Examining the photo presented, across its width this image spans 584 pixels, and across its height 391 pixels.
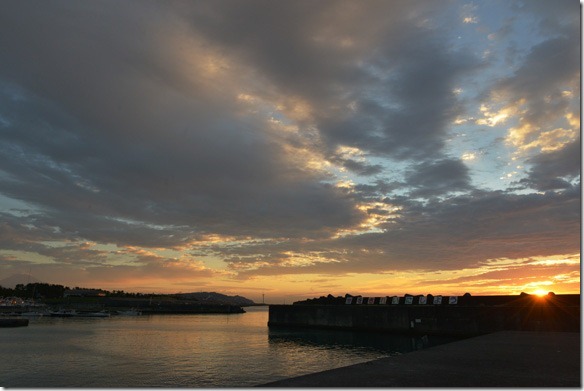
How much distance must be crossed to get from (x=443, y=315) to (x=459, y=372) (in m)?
49.7

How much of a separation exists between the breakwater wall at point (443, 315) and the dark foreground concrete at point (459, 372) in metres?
30.6

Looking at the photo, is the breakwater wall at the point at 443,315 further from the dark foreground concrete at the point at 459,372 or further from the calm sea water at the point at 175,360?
the dark foreground concrete at the point at 459,372

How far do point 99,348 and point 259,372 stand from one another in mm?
26746

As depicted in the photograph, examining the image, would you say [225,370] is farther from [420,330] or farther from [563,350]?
[420,330]

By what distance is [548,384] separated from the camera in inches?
508

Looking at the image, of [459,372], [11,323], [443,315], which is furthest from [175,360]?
[11,323]

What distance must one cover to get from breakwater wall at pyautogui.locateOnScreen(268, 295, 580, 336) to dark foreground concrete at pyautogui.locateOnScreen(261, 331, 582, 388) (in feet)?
101

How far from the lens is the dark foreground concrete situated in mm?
12836

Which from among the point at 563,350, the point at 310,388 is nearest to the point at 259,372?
the point at 563,350

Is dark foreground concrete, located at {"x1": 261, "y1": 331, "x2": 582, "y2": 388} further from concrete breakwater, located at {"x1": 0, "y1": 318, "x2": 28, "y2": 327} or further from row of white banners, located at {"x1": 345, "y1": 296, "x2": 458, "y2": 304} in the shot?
concrete breakwater, located at {"x1": 0, "y1": 318, "x2": 28, "y2": 327}

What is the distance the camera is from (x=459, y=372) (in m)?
15.1

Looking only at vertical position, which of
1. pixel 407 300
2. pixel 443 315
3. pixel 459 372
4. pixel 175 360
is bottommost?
pixel 175 360

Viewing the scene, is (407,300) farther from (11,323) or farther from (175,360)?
(11,323)

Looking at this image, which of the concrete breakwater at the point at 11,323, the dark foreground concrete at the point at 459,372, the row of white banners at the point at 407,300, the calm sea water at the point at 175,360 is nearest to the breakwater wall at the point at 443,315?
the row of white banners at the point at 407,300
